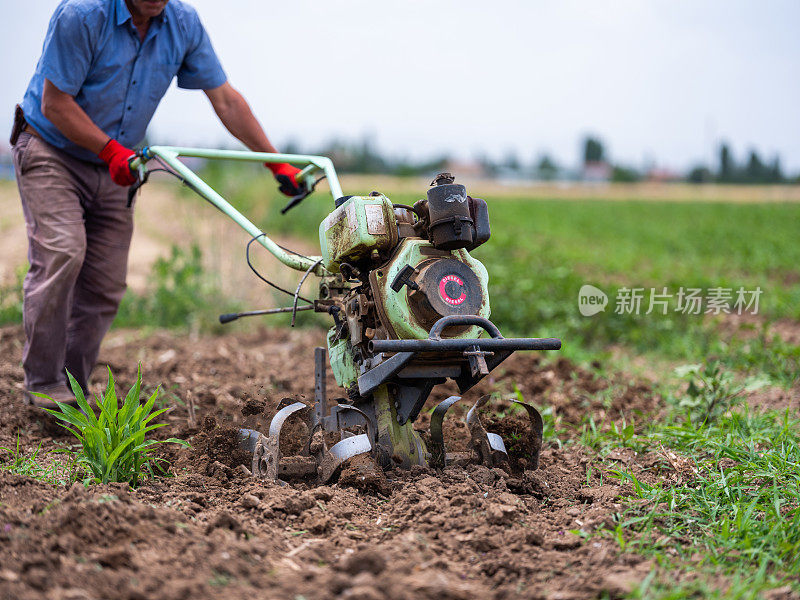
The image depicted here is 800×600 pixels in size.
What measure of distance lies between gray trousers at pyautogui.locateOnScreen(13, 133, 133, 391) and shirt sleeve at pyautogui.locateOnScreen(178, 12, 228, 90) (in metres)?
0.69

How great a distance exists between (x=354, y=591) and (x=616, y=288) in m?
6.51

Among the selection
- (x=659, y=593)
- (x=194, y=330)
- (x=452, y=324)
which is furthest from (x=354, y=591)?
(x=194, y=330)

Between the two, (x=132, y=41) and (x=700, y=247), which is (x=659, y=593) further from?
(x=700, y=247)

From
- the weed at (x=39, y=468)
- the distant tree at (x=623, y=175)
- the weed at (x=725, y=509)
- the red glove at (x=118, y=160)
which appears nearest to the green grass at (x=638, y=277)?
the weed at (x=725, y=509)

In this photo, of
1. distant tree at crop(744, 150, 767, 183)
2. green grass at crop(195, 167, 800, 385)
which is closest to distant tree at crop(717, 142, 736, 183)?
distant tree at crop(744, 150, 767, 183)

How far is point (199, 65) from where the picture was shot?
404cm

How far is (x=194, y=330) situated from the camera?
6.82 metres

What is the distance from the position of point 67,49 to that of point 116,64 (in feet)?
0.84

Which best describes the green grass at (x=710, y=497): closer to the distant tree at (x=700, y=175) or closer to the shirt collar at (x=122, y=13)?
the shirt collar at (x=122, y=13)

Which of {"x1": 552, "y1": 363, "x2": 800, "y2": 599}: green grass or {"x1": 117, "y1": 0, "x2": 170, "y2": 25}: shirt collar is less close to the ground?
{"x1": 117, "y1": 0, "x2": 170, "y2": 25}: shirt collar

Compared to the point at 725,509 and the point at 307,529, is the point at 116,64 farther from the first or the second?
the point at 725,509

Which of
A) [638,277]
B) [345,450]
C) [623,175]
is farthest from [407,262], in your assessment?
[623,175]

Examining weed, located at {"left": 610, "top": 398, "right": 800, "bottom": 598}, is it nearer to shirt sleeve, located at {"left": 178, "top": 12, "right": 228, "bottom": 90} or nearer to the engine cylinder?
the engine cylinder

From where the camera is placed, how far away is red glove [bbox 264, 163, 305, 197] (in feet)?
13.0
